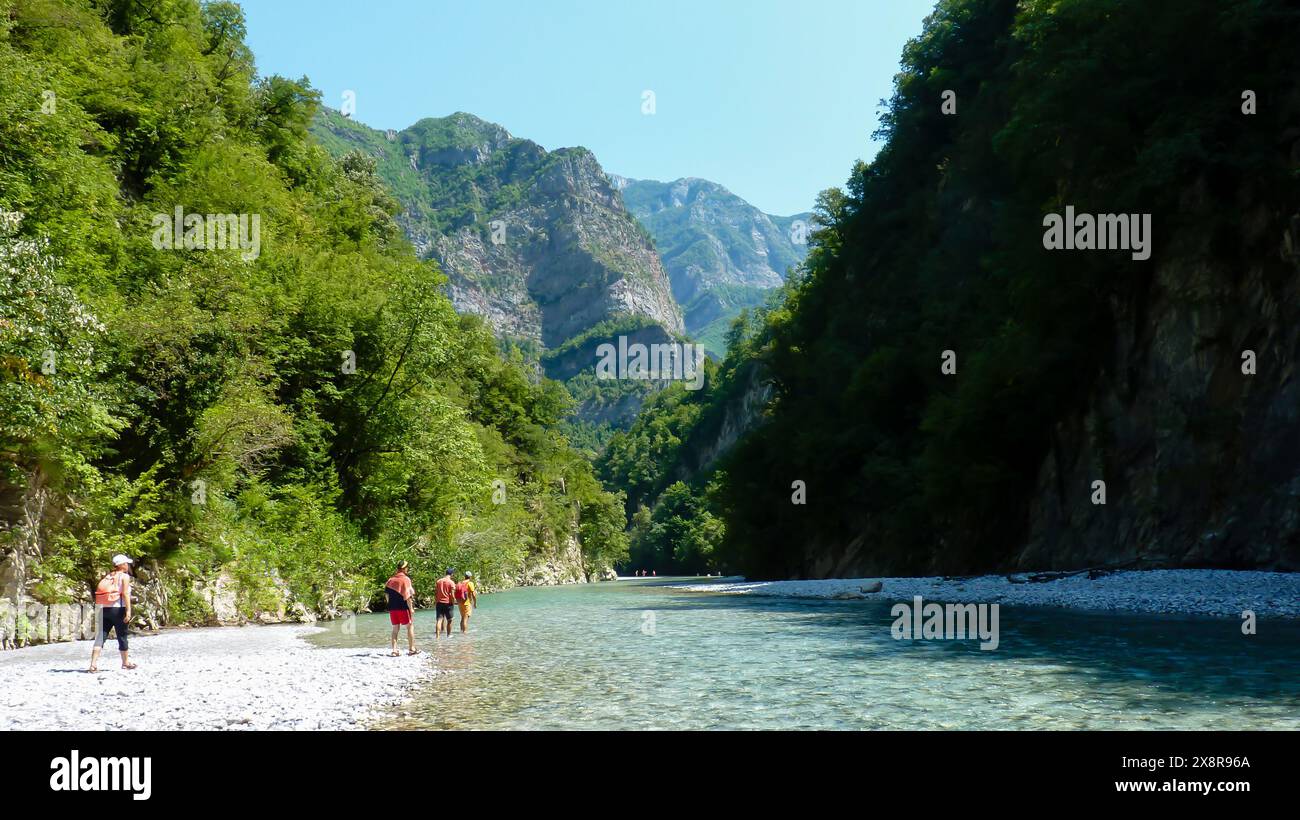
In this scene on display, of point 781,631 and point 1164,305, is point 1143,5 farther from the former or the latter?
point 781,631

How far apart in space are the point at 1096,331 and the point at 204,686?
3155 cm

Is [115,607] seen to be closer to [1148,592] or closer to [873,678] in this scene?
[873,678]

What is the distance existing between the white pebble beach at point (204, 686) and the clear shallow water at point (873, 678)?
2.83 feet

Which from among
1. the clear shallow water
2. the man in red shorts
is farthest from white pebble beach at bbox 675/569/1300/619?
the man in red shorts

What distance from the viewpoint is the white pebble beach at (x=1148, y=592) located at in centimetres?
1928

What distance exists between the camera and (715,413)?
128625mm

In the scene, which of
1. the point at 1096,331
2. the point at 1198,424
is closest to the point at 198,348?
the point at 1198,424

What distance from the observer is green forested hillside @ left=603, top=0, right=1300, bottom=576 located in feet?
82.7

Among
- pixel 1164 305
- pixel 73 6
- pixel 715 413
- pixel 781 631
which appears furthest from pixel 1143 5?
pixel 715 413

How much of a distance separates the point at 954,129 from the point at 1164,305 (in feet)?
102

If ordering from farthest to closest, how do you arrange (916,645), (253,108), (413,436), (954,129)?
1. (954,129)
2. (253,108)
3. (413,436)
4. (916,645)
